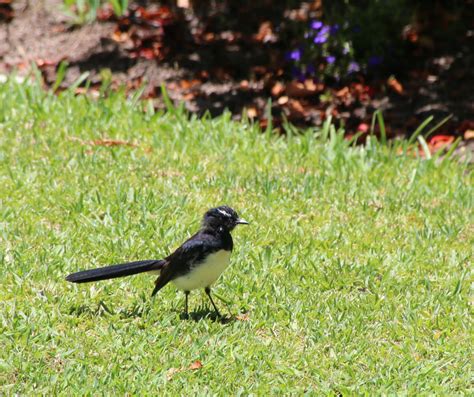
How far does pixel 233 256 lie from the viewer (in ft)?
19.7

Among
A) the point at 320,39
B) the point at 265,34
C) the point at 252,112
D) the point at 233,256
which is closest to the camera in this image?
the point at 233,256

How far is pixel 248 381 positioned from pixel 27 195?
272 centimetres

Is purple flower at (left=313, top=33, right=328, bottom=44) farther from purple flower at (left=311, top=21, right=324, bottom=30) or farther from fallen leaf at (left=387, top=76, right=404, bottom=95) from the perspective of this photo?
fallen leaf at (left=387, top=76, right=404, bottom=95)

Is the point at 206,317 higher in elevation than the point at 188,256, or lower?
lower

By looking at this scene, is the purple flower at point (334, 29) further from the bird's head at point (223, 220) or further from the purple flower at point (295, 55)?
the bird's head at point (223, 220)

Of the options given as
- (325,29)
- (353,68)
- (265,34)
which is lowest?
(353,68)

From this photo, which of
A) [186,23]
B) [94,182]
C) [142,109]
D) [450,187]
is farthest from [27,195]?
[186,23]

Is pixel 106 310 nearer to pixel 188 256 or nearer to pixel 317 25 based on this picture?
pixel 188 256

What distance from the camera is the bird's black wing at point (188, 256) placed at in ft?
16.4

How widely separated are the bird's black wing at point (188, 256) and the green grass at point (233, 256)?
0.97ft

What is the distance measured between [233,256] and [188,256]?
104 cm

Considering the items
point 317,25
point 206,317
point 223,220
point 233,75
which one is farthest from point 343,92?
point 206,317

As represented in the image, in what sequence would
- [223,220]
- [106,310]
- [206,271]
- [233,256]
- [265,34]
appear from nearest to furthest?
[206,271]
[223,220]
[106,310]
[233,256]
[265,34]

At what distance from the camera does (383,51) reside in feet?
30.2
